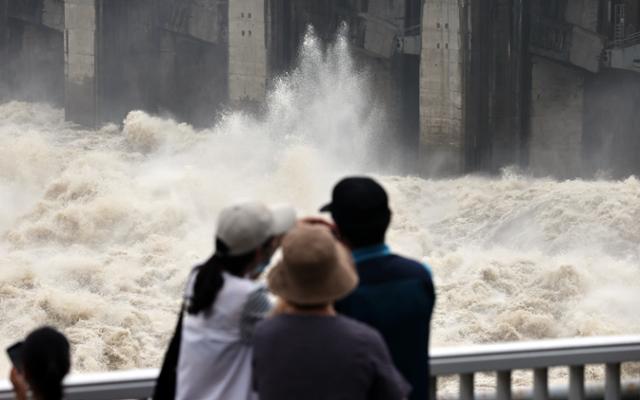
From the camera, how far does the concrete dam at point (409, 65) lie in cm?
2364

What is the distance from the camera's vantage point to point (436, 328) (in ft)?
51.9

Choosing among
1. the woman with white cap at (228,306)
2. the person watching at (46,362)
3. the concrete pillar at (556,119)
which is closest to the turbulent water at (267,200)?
the concrete pillar at (556,119)

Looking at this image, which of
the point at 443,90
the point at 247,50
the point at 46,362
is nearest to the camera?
the point at 46,362

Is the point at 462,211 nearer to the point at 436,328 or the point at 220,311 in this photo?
the point at 436,328

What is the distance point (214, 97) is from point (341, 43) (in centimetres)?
344

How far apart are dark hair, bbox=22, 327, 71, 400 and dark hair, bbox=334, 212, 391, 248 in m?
0.79

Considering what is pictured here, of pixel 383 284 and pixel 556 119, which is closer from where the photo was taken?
pixel 383 284

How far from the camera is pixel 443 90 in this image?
23625 millimetres

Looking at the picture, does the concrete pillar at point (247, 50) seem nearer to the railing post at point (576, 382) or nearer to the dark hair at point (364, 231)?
the railing post at point (576, 382)

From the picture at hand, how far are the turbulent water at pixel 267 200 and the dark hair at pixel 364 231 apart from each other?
10557mm

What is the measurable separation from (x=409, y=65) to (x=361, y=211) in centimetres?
2290

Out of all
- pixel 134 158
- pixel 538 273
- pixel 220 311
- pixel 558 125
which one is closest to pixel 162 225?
pixel 134 158

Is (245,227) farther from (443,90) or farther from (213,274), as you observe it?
(443,90)

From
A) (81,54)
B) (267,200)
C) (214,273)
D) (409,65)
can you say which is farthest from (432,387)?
(81,54)
